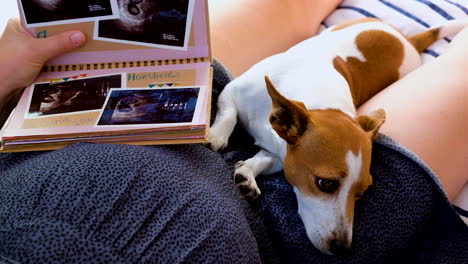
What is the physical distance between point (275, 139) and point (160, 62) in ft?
1.27

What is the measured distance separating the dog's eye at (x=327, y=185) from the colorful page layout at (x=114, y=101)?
32 cm

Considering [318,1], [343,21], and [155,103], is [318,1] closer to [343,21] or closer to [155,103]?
[343,21]

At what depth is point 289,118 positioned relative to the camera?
3.46ft

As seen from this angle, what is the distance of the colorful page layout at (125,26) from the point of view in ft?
3.35

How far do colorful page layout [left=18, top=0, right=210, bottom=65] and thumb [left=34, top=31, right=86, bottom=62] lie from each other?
0.8 inches

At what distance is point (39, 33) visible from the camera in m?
1.04

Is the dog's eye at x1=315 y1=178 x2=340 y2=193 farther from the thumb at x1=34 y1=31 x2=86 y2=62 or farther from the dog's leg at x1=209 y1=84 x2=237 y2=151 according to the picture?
the thumb at x1=34 y1=31 x2=86 y2=62

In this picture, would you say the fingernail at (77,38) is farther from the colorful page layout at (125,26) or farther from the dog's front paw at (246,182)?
the dog's front paw at (246,182)

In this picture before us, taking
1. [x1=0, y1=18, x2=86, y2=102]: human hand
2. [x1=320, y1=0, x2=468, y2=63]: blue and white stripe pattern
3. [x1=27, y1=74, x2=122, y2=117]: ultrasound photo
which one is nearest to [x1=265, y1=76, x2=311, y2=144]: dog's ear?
[x1=27, y1=74, x2=122, y2=117]: ultrasound photo

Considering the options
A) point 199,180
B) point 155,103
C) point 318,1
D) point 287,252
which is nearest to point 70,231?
point 199,180

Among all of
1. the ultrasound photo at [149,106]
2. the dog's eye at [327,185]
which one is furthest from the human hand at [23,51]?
the dog's eye at [327,185]

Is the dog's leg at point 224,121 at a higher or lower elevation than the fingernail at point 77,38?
lower

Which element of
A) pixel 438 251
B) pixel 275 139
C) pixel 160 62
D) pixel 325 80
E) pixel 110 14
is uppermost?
pixel 110 14

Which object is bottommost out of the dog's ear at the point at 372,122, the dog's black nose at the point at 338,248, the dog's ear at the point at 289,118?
the dog's black nose at the point at 338,248
